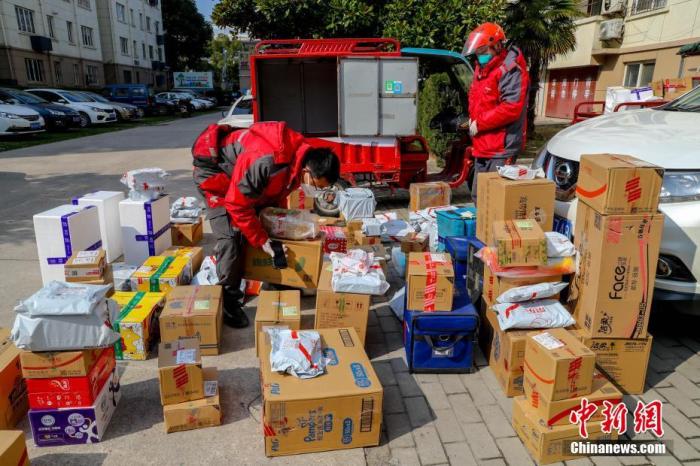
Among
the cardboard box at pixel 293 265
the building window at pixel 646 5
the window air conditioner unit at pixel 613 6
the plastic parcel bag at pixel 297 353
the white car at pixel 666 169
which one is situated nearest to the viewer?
the plastic parcel bag at pixel 297 353

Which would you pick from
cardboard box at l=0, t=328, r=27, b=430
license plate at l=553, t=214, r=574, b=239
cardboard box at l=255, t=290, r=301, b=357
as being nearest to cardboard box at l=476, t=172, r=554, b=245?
license plate at l=553, t=214, r=574, b=239

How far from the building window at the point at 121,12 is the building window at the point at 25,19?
11.6m

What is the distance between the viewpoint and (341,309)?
3.59 metres

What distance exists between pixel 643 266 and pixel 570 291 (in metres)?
0.48

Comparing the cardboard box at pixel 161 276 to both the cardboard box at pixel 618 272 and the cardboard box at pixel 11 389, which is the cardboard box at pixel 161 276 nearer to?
the cardboard box at pixel 11 389

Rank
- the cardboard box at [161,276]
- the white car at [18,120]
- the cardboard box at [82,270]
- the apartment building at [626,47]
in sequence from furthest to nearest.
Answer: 1. the apartment building at [626,47]
2. the white car at [18,120]
3. the cardboard box at [161,276]
4. the cardboard box at [82,270]

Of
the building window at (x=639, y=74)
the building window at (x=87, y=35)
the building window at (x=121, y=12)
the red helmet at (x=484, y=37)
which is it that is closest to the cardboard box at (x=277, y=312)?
the red helmet at (x=484, y=37)

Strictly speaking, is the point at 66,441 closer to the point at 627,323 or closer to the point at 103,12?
the point at 627,323

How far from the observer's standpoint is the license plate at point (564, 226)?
12.0 ft

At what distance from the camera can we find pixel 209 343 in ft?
11.8

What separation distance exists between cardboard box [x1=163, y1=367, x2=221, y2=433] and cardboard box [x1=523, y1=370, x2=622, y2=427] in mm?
1756

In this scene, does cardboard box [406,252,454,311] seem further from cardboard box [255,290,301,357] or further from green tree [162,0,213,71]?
green tree [162,0,213,71]

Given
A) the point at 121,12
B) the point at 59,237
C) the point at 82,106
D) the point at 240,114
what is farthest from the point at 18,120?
the point at 121,12

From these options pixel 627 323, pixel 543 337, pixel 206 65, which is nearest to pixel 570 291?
pixel 627 323
